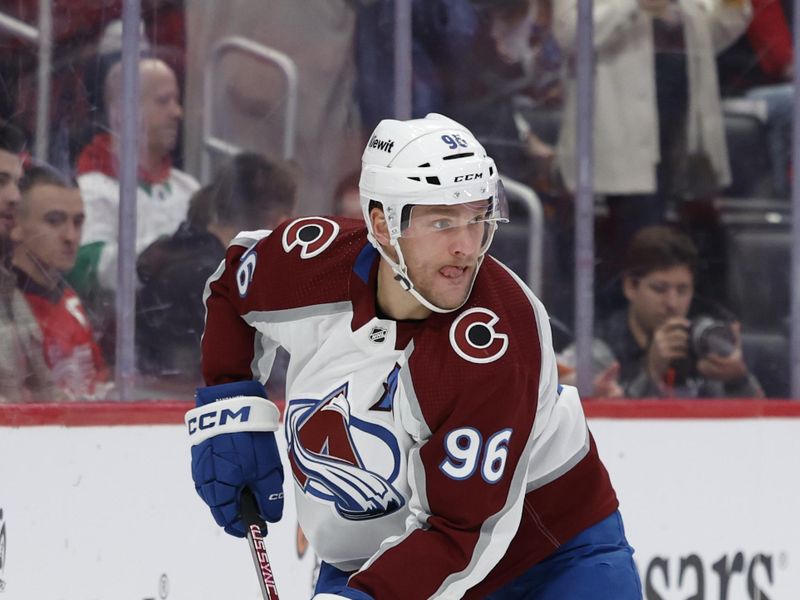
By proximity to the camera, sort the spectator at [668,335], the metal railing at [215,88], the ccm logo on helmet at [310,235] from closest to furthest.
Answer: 1. the ccm logo on helmet at [310,235]
2. the metal railing at [215,88]
3. the spectator at [668,335]

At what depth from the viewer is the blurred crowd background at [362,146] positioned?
11.1 ft

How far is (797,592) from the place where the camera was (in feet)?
12.3

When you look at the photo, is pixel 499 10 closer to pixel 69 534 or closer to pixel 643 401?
pixel 643 401

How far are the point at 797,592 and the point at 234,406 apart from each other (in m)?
1.86

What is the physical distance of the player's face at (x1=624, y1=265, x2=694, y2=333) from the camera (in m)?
3.87

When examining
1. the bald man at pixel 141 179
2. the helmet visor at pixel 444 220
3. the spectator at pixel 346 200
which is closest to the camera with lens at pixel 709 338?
the spectator at pixel 346 200

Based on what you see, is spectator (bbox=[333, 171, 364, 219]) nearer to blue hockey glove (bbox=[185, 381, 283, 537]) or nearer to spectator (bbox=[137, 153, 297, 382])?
spectator (bbox=[137, 153, 297, 382])

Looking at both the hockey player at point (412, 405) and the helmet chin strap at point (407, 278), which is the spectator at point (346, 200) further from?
the helmet chin strap at point (407, 278)

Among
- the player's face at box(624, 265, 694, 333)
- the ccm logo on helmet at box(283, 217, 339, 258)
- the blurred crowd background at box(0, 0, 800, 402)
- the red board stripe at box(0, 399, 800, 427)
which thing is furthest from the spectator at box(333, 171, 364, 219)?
the ccm logo on helmet at box(283, 217, 339, 258)

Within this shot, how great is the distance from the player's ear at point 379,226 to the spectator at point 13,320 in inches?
49.0

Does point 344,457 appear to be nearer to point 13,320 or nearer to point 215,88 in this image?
point 13,320

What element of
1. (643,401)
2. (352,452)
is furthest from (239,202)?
(352,452)

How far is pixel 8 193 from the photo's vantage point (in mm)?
3301

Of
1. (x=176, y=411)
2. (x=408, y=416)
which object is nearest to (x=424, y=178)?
(x=408, y=416)
